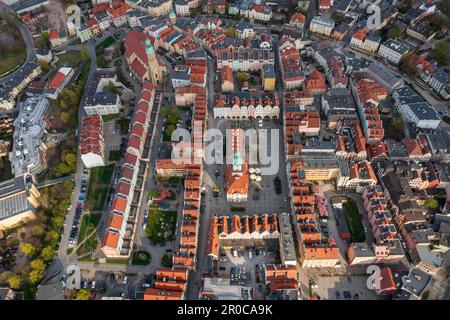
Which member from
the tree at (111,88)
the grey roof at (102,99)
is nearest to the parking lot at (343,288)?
the grey roof at (102,99)

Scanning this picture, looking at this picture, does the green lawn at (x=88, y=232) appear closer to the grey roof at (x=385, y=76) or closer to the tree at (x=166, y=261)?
the tree at (x=166, y=261)

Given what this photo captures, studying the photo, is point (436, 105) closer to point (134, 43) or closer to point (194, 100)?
point (194, 100)

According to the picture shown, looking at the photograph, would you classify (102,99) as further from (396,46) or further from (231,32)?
(396,46)

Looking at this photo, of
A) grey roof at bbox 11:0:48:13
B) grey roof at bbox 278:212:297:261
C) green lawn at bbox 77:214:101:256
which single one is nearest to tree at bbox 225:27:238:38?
grey roof at bbox 278:212:297:261

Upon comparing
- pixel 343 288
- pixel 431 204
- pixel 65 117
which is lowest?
pixel 343 288

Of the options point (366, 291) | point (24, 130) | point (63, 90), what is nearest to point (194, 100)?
point (63, 90)

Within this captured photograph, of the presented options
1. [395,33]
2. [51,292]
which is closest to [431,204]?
[395,33]
